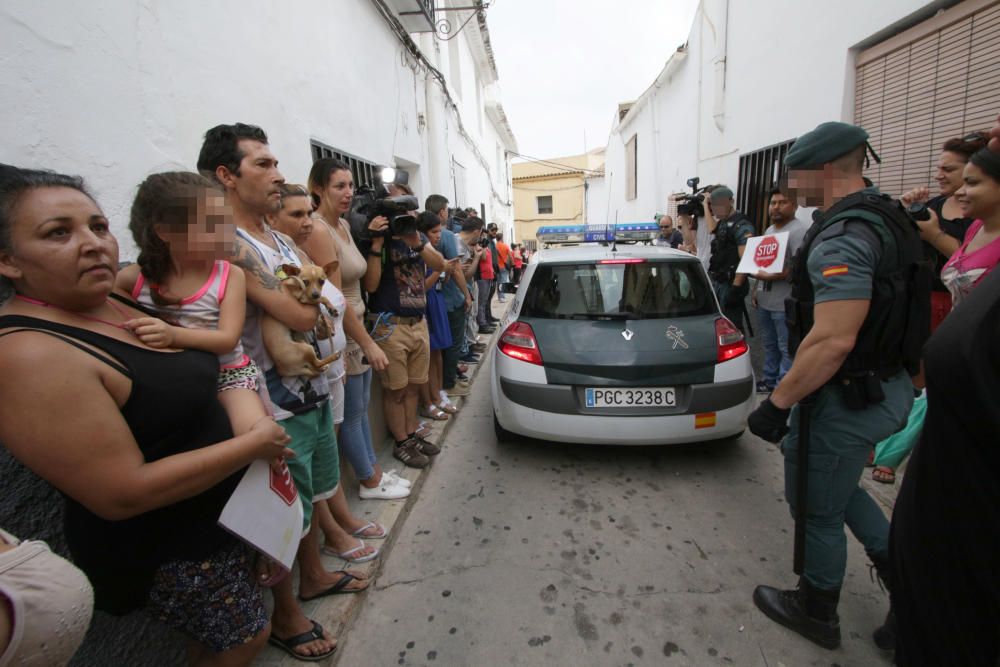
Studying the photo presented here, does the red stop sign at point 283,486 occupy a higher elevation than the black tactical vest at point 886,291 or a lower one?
lower

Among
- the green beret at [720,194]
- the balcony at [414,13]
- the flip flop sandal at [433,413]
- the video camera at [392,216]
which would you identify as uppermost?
the balcony at [414,13]

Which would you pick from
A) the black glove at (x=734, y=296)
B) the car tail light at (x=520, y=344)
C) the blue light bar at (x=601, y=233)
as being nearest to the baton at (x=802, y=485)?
the car tail light at (x=520, y=344)

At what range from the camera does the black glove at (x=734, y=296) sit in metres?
4.52

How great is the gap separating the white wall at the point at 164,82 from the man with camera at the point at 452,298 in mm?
1332

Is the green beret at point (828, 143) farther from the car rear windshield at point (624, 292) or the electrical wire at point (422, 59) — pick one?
the electrical wire at point (422, 59)

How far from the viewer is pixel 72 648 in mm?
799

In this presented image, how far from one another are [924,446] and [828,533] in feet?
3.21

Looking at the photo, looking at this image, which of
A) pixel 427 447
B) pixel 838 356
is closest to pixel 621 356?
pixel 838 356

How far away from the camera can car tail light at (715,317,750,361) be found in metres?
2.88

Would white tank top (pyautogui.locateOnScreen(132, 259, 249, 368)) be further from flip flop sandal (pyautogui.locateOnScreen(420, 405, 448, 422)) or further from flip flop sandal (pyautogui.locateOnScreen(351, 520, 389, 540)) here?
flip flop sandal (pyautogui.locateOnScreen(420, 405, 448, 422))

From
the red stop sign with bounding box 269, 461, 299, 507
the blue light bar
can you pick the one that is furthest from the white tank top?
the blue light bar

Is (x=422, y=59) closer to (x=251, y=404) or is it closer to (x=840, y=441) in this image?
(x=251, y=404)

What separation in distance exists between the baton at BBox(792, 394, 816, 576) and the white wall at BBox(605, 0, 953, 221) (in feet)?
Result: 14.2

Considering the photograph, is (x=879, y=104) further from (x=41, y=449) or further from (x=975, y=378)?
(x=41, y=449)
